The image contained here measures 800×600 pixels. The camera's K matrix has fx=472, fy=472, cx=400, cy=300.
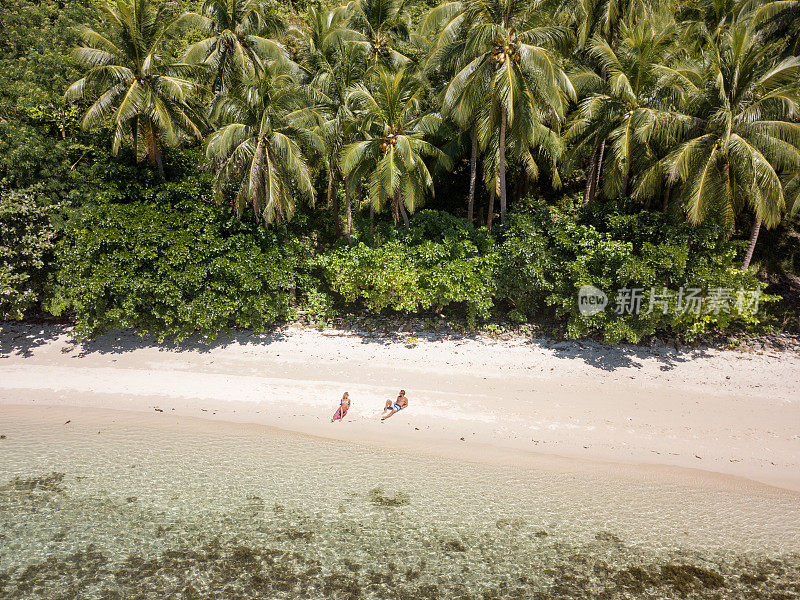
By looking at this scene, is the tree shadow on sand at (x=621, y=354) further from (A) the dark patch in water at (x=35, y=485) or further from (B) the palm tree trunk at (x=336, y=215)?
(A) the dark patch in water at (x=35, y=485)

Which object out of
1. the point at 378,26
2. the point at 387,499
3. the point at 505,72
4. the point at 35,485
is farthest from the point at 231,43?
the point at 387,499

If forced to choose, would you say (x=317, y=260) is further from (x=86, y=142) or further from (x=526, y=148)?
(x=86, y=142)

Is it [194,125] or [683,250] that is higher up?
[194,125]

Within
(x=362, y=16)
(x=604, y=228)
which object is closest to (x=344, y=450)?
(x=604, y=228)

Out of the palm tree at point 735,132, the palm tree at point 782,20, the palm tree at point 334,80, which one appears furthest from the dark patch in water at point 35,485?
the palm tree at point 782,20

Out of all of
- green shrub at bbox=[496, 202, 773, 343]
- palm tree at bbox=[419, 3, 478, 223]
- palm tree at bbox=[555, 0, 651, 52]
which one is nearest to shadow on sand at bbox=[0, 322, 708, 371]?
green shrub at bbox=[496, 202, 773, 343]

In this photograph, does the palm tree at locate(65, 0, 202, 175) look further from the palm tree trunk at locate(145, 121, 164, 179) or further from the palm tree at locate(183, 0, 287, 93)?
the palm tree at locate(183, 0, 287, 93)
